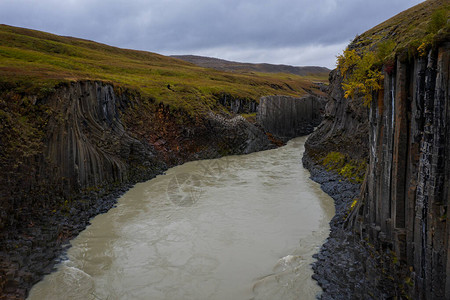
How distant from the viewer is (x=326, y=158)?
27.3 meters

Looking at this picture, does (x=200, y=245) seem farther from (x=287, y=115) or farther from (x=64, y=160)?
(x=287, y=115)

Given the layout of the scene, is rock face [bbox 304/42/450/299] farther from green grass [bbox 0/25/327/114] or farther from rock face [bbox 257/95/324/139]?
rock face [bbox 257/95/324/139]

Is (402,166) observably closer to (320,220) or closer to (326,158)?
(320,220)

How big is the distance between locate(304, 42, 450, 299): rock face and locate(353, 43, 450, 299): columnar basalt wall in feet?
0.08

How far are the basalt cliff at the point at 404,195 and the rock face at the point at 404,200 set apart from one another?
0.03 meters

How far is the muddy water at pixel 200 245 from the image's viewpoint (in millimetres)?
11320

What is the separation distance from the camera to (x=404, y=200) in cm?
986

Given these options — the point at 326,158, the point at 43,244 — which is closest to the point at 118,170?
the point at 43,244

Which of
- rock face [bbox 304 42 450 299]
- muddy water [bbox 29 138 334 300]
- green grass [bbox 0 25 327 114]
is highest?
green grass [bbox 0 25 327 114]

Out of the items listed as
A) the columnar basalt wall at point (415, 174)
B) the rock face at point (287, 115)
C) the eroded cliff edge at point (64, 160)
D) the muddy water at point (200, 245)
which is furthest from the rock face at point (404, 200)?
the rock face at point (287, 115)

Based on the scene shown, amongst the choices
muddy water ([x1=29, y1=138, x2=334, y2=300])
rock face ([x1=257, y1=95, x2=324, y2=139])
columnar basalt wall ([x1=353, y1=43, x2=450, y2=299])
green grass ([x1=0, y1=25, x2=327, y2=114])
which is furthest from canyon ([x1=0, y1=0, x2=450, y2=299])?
rock face ([x1=257, y1=95, x2=324, y2=139])

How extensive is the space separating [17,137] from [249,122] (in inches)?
1161

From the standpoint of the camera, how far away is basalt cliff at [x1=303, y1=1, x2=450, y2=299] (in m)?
7.89

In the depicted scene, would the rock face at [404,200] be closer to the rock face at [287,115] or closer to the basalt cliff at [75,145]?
the basalt cliff at [75,145]
